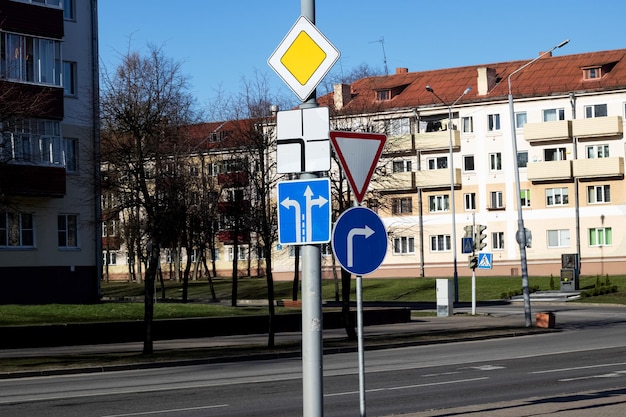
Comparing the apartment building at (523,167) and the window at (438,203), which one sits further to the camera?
the window at (438,203)

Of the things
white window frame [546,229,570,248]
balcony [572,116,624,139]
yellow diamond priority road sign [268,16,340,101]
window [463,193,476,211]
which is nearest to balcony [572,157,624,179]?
balcony [572,116,624,139]

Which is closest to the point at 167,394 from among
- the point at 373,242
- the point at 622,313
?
the point at 373,242

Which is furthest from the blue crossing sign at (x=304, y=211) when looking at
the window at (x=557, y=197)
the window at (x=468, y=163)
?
the window at (x=468, y=163)

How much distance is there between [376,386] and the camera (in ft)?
62.1

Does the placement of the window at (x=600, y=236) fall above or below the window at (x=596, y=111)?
below

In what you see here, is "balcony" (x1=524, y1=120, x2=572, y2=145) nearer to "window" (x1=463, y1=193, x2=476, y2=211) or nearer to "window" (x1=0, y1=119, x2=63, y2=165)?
"window" (x1=463, y1=193, x2=476, y2=211)

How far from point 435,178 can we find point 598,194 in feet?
37.8

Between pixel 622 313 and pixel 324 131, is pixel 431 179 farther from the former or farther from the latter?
pixel 324 131

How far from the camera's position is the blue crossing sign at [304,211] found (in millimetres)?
9164

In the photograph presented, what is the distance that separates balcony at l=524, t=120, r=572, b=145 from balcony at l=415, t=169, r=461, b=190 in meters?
5.91

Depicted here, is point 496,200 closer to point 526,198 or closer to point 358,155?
point 526,198

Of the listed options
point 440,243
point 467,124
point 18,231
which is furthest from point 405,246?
point 18,231

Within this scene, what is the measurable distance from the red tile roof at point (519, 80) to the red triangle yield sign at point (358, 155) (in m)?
61.4

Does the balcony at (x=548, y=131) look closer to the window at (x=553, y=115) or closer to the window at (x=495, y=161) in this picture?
the window at (x=553, y=115)
